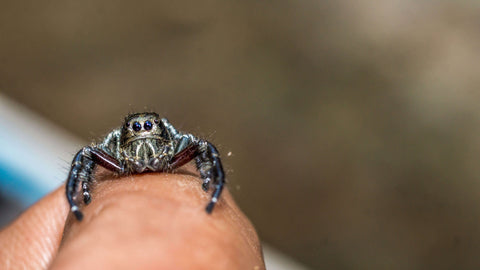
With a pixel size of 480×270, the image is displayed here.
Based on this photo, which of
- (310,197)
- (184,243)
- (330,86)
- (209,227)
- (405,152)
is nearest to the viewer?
(184,243)

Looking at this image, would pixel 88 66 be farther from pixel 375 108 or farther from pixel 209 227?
pixel 209 227

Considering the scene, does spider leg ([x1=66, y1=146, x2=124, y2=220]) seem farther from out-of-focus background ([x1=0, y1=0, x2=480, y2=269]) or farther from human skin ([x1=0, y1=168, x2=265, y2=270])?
out-of-focus background ([x1=0, y1=0, x2=480, y2=269])

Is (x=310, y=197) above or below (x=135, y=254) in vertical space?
below

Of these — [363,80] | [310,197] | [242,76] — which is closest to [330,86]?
[363,80]

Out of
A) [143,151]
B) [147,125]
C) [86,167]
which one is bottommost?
[86,167]

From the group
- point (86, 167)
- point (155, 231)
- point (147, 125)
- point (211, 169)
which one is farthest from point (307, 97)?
point (155, 231)

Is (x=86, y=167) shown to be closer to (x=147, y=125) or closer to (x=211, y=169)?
(x=147, y=125)

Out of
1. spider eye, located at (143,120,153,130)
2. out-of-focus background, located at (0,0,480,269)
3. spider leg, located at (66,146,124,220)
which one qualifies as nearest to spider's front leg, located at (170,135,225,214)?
spider eye, located at (143,120,153,130)
